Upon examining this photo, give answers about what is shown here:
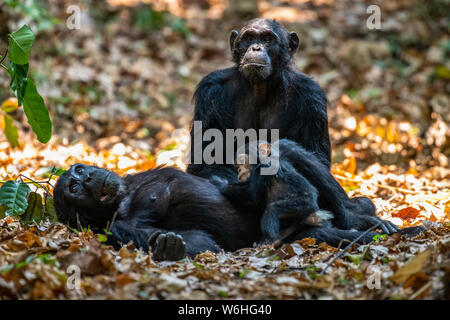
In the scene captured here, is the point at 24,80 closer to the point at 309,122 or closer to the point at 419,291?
the point at 309,122

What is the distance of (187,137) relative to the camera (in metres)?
9.14

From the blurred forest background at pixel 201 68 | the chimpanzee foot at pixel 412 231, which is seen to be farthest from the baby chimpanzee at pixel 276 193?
the blurred forest background at pixel 201 68

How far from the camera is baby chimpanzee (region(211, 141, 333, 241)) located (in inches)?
187

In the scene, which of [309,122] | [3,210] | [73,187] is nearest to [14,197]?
[3,210]

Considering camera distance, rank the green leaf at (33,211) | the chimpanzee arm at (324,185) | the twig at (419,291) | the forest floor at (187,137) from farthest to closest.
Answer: the green leaf at (33,211) < the chimpanzee arm at (324,185) < the forest floor at (187,137) < the twig at (419,291)

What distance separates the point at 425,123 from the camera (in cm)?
909

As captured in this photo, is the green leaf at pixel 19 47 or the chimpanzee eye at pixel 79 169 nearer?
the green leaf at pixel 19 47

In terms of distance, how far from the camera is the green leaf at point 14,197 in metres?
4.77

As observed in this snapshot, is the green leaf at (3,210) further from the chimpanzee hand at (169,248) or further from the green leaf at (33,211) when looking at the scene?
the chimpanzee hand at (169,248)

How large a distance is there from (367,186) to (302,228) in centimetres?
229

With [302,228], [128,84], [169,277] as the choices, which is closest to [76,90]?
[128,84]

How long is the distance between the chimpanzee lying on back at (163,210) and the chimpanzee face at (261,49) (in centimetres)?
133

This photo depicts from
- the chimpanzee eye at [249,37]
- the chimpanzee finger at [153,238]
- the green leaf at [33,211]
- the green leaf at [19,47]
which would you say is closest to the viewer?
the chimpanzee finger at [153,238]

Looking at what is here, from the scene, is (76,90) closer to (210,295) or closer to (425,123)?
(425,123)
